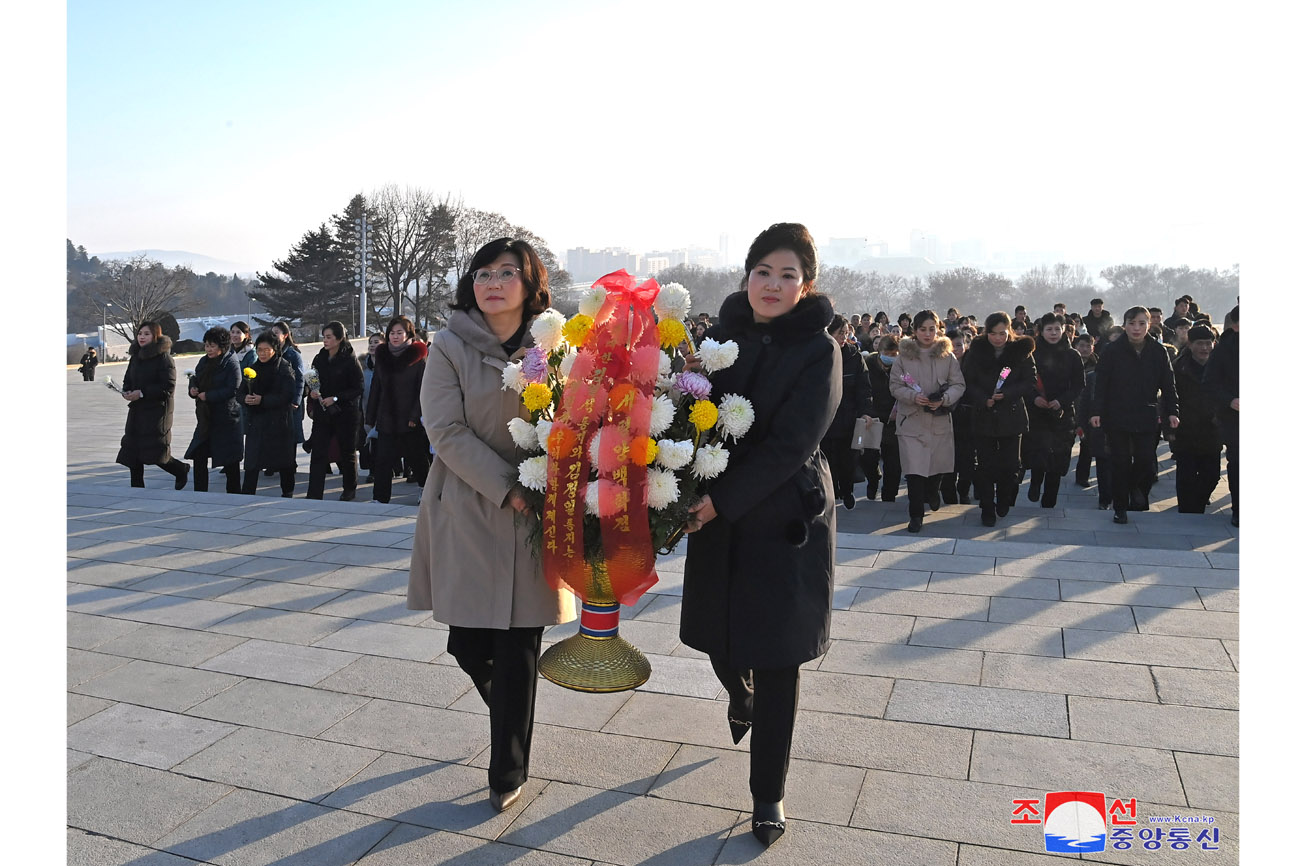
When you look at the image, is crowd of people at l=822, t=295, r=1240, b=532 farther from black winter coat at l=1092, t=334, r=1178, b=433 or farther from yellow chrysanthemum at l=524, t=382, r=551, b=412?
yellow chrysanthemum at l=524, t=382, r=551, b=412

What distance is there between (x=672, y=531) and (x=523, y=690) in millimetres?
785

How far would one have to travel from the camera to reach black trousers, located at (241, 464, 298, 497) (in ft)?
32.4

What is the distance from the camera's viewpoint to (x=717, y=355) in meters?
3.17

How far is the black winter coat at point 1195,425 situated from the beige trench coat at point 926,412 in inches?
82.7

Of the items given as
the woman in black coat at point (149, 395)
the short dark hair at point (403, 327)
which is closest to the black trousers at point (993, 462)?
the short dark hair at point (403, 327)

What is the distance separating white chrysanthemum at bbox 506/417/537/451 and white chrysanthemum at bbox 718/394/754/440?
22.9 inches

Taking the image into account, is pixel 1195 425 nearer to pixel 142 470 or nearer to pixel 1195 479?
pixel 1195 479

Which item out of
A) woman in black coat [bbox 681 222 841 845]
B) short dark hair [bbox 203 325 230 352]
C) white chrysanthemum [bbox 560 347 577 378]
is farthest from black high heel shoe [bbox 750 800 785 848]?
short dark hair [bbox 203 325 230 352]

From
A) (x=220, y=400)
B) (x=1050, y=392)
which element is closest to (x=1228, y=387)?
(x=1050, y=392)

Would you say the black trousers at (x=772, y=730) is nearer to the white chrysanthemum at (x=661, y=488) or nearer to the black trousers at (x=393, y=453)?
the white chrysanthemum at (x=661, y=488)

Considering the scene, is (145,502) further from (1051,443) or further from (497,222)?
(497,222)

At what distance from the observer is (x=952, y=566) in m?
6.34

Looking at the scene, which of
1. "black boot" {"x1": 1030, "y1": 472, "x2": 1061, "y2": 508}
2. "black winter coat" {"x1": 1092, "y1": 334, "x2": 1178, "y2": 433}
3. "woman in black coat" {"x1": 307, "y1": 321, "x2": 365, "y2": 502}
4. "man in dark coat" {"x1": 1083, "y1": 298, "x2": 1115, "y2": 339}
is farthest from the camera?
"man in dark coat" {"x1": 1083, "y1": 298, "x2": 1115, "y2": 339}

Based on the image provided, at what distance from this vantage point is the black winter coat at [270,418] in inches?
375
